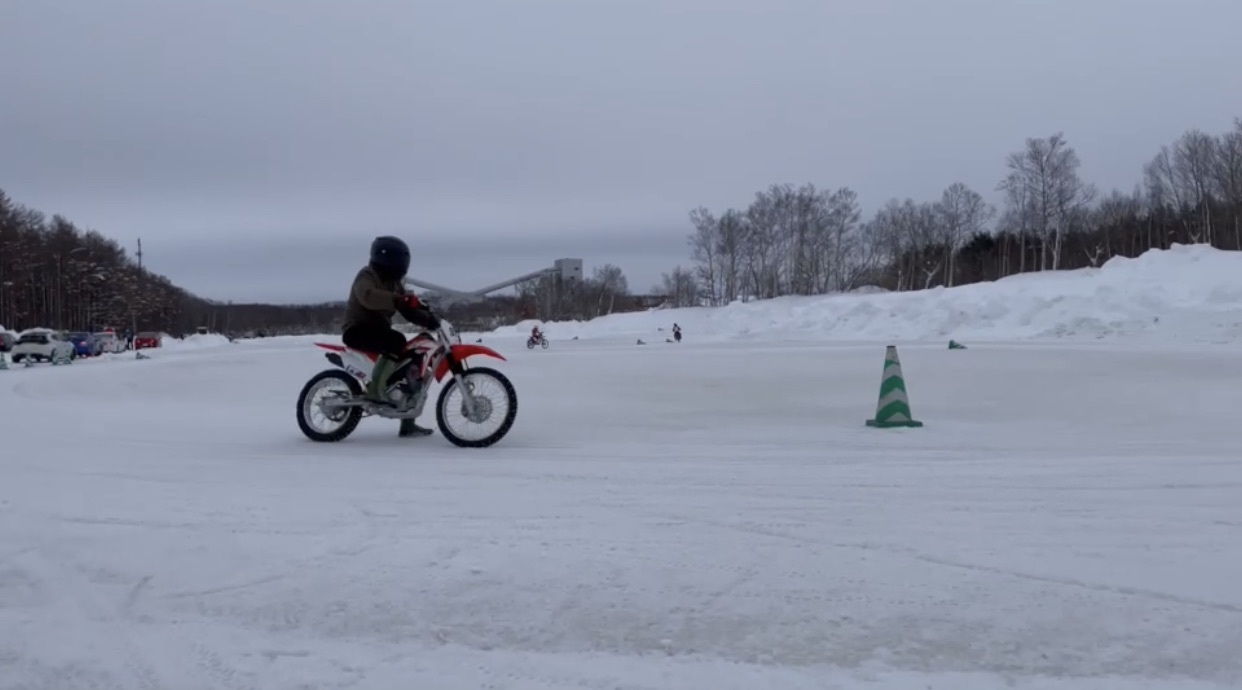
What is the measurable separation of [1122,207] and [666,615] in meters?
99.8

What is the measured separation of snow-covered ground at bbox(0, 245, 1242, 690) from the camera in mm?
3195

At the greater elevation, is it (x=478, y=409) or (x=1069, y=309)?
(x=1069, y=309)

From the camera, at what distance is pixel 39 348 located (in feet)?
128

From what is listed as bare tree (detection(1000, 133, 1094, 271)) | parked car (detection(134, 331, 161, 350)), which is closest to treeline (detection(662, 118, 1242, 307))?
bare tree (detection(1000, 133, 1094, 271))

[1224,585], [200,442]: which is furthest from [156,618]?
[200,442]

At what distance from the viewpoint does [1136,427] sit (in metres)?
9.94

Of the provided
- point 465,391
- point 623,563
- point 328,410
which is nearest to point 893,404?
point 465,391

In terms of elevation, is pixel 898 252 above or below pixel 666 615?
above

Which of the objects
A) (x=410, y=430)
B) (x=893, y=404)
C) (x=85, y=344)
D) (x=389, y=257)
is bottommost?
(x=410, y=430)

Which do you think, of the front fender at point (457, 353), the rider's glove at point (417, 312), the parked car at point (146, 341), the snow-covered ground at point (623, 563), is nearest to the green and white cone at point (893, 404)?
the snow-covered ground at point (623, 563)

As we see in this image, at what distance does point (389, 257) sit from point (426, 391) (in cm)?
123

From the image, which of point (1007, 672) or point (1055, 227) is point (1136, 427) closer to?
point (1007, 672)

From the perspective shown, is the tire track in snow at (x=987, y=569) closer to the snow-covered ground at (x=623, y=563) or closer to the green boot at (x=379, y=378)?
the snow-covered ground at (x=623, y=563)

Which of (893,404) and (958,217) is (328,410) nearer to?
(893,404)
